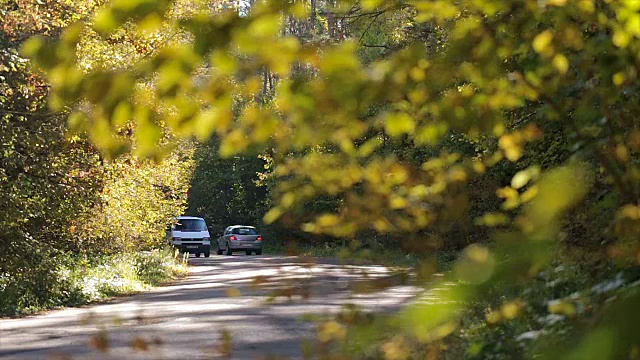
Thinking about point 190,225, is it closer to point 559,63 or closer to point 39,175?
point 39,175

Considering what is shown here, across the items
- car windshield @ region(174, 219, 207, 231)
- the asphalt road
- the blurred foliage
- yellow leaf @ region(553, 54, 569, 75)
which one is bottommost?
the asphalt road

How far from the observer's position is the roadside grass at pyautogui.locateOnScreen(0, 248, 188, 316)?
20.4 meters

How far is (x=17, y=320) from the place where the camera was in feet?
59.9

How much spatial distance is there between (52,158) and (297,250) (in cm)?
1895

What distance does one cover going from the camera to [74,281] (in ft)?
76.8

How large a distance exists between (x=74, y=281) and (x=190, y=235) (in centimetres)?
2996

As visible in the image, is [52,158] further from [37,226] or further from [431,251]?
[431,251]

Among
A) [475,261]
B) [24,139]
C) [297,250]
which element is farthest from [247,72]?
[24,139]

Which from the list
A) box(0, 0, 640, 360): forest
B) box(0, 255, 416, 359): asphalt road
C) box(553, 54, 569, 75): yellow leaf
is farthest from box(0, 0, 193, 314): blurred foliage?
box(553, 54, 569, 75): yellow leaf

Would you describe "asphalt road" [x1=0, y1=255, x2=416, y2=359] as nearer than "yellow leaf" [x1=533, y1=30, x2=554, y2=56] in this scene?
No

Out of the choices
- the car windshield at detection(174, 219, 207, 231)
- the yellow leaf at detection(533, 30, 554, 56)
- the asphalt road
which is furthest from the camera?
the car windshield at detection(174, 219, 207, 231)

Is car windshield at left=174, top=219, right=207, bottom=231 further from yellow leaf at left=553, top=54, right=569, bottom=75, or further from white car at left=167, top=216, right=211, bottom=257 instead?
yellow leaf at left=553, top=54, right=569, bottom=75

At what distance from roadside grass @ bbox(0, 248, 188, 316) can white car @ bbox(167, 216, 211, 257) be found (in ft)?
63.6

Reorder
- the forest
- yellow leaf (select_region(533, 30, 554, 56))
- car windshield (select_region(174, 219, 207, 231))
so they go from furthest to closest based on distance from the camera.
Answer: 1. car windshield (select_region(174, 219, 207, 231))
2. yellow leaf (select_region(533, 30, 554, 56))
3. the forest
